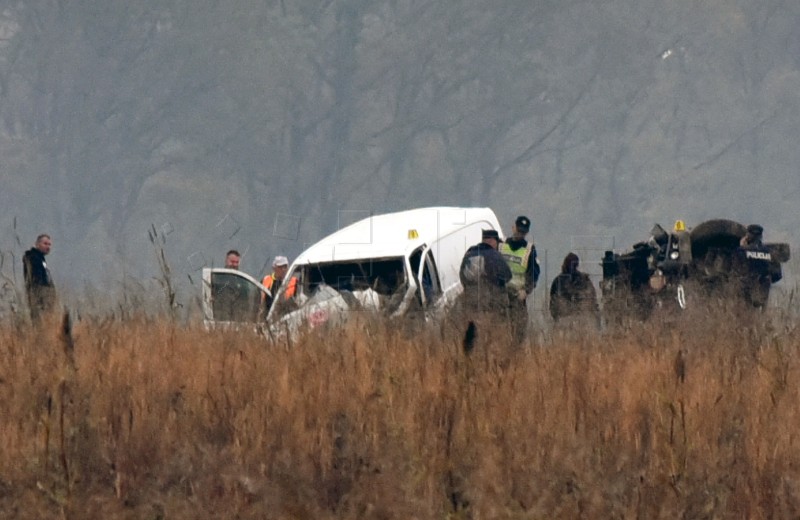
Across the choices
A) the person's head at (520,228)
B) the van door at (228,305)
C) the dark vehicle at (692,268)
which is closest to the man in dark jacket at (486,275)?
the person's head at (520,228)

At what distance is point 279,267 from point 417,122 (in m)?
166

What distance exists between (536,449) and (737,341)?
11.8 feet

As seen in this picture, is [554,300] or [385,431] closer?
[385,431]

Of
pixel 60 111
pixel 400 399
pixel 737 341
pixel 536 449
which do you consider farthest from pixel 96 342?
pixel 60 111

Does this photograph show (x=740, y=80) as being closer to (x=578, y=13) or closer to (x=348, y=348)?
(x=578, y=13)

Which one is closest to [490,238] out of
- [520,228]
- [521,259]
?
[521,259]

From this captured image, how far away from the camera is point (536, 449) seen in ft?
32.0

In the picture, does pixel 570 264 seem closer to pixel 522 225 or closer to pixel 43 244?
pixel 522 225

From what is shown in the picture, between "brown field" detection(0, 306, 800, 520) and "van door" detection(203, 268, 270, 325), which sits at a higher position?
"van door" detection(203, 268, 270, 325)

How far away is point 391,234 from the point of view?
63.1ft

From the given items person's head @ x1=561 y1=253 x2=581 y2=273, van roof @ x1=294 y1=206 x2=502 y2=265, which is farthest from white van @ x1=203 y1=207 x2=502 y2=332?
person's head @ x1=561 y1=253 x2=581 y2=273

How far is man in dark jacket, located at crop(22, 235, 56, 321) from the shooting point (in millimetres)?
13258

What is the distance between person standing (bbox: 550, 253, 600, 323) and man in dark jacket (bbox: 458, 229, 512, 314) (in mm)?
460

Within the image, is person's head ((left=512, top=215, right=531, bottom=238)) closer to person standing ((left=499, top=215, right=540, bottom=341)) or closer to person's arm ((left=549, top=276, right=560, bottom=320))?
person standing ((left=499, top=215, right=540, bottom=341))
